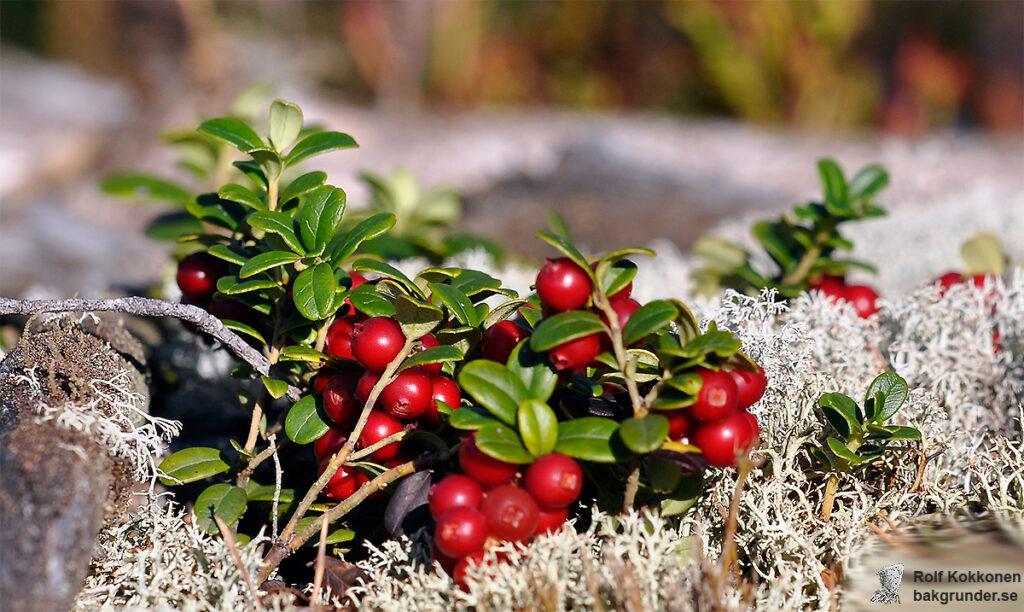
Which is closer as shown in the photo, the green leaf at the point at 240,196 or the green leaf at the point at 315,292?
the green leaf at the point at 315,292

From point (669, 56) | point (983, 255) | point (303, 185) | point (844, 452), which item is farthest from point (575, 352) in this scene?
point (669, 56)

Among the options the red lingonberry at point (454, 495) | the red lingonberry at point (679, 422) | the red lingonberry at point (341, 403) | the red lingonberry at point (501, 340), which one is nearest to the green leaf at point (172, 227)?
the red lingonberry at point (341, 403)

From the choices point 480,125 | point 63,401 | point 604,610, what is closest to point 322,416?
point 63,401

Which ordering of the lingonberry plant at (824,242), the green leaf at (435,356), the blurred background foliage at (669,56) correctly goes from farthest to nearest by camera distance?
1. the blurred background foliage at (669,56)
2. the lingonberry plant at (824,242)
3. the green leaf at (435,356)

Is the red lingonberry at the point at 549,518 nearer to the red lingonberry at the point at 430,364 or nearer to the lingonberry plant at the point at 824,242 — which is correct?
the red lingonberry at the point at 430,364

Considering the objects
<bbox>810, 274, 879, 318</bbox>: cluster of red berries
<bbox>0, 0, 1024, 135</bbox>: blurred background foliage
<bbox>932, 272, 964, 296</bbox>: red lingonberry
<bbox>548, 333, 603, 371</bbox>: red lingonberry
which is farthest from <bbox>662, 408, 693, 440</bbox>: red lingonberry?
<bbox>0, 0, 1024, 135</bbox>: blurred background foliage

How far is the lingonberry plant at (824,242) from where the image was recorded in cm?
142

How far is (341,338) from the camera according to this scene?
1060 millimetres

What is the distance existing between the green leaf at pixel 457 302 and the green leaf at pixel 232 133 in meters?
0.35

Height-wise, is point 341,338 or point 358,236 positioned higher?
point 358,236

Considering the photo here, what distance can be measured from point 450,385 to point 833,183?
2.72 feet

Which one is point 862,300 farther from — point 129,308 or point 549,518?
point 129,308

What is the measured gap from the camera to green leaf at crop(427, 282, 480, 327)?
94 cm

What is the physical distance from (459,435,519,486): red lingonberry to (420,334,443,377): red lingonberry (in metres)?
0.13
